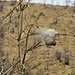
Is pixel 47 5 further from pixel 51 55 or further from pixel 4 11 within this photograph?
pixel 51 55

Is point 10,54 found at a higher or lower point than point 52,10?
lower

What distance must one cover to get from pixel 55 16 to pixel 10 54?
19.6ft

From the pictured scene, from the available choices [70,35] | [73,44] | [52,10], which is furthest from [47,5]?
[73,44]

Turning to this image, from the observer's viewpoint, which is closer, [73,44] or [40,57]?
[40,57]

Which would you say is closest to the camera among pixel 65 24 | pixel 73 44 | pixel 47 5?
pixel 73 44

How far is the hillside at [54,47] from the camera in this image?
1144 centimetres

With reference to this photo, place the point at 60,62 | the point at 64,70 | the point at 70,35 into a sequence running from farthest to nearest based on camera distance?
the point at 70,35 < the point at 60,62 < the point at 64,70

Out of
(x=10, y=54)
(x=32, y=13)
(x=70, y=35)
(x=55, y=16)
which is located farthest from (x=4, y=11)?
(x=10, y=54)

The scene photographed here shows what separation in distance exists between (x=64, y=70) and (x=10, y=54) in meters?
2.32

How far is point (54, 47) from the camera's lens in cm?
1387

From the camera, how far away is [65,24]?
16.7 metres

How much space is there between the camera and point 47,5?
19.6m

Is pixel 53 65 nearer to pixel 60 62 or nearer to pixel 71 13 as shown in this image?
pixel 60 62

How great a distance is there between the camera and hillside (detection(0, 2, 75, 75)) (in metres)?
11.4
